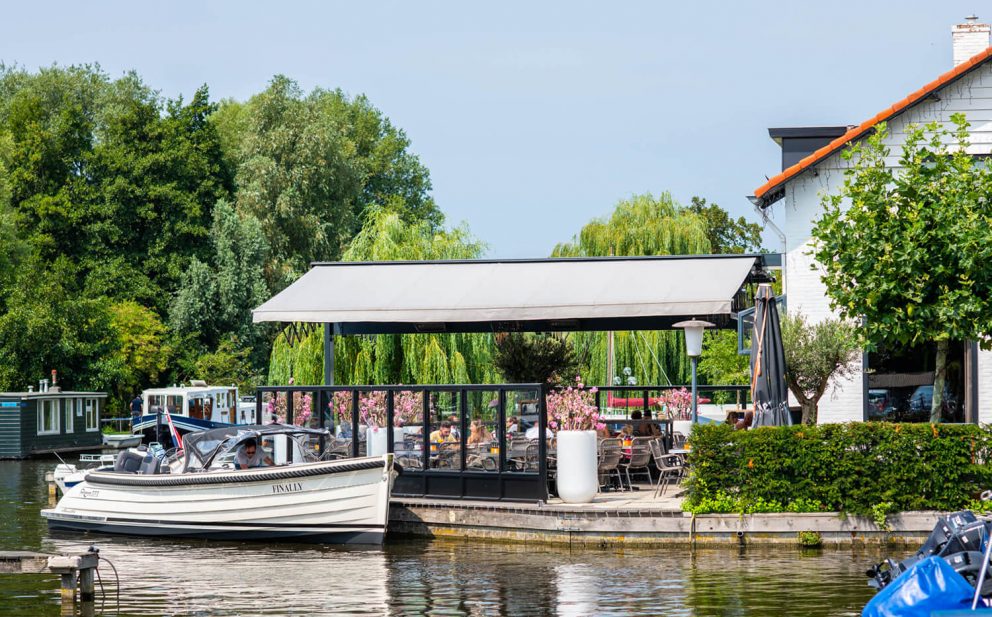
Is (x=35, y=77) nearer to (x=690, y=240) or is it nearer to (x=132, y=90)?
(x=132, y=90)

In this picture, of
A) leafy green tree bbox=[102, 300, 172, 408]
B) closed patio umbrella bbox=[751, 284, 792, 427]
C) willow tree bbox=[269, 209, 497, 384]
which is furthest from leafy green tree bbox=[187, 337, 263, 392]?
closed patio umbrella bbox=[751, 284, 792, 427]

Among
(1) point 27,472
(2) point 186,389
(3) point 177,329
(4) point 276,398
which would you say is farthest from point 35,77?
(4) point 276,398

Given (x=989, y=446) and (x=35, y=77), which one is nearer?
(x=989, y=446)

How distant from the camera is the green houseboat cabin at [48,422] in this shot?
41.4m

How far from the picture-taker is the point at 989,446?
17.3 m

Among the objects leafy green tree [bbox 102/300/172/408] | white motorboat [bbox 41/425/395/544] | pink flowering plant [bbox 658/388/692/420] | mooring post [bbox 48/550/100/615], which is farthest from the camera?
leafy green tree [bbox 102/300/172/408]

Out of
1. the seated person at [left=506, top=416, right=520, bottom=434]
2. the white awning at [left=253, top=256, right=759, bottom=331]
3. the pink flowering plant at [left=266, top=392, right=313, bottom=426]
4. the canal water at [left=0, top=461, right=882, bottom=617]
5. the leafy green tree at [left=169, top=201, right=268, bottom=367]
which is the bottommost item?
the canal water at [left=0, top=461, right=882, bottom=617]

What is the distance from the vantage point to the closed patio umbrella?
1870 cm

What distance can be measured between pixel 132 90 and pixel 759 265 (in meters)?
48.7

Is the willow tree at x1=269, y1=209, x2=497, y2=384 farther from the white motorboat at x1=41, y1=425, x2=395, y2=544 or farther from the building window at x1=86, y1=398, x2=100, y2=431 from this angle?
the building window at x1=86, y1=398, x2=100, y2=431

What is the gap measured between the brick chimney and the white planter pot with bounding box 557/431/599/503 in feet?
39.1

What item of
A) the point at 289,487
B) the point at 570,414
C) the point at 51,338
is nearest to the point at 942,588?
the point at 570,414

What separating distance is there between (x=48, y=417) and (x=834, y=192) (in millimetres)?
29180

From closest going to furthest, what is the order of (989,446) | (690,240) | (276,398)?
1. (989,446)
2. (276,398)
3. (690,240)
